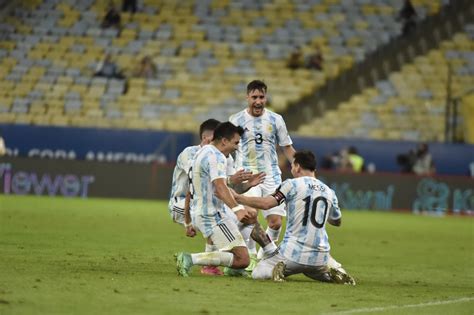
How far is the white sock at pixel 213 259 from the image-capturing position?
1229cm

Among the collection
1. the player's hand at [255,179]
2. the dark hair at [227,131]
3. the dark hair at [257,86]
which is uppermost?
the dark hair at [257,86]

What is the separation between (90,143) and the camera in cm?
3222

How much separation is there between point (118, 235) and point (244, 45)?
59.2ft

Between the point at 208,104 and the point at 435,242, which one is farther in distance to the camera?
the point at 208,104

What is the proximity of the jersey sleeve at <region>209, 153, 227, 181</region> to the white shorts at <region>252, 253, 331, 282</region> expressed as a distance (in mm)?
1007

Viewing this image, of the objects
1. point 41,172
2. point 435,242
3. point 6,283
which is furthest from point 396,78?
point 6,283

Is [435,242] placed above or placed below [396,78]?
below

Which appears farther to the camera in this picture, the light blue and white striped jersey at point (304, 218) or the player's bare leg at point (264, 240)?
the player's bare leg at point (264, 240)

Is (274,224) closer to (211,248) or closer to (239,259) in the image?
(211,248)

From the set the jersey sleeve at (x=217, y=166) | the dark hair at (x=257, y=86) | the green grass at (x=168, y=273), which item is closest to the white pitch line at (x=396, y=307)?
the green grass at (x=168, y=273)

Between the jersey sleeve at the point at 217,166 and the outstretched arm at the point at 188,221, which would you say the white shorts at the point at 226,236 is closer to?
the outstretched arm at the point at 188,221

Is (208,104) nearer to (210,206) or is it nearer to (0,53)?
(0,53)

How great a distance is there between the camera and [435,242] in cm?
2059

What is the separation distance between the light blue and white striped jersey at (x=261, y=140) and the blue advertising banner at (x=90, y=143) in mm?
17185
